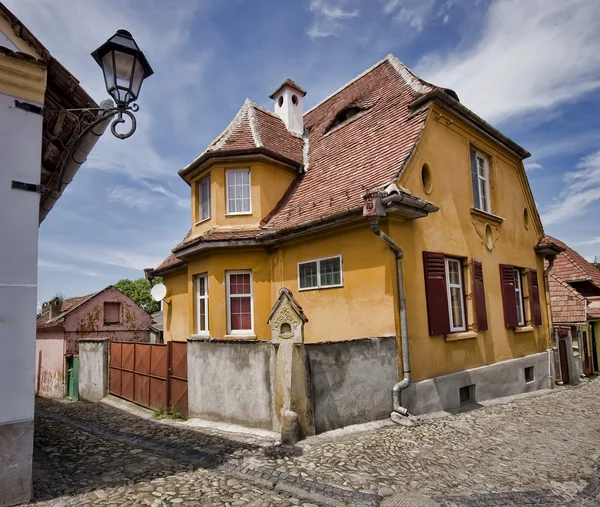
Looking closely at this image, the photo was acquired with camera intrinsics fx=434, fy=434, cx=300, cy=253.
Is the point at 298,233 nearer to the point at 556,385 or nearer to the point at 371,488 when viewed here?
the point at 371,488

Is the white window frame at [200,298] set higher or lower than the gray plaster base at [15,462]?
higher

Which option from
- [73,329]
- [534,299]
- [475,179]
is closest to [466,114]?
[475,179]

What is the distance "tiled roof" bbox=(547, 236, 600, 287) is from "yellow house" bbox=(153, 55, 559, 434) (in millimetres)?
7060

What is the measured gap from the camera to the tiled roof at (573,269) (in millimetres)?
20828

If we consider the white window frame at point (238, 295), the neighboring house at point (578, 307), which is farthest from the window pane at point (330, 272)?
the neighboring house at point (578, 307)

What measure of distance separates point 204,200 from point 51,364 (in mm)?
14971

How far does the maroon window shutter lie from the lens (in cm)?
947

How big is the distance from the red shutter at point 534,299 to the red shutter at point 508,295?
1254mm

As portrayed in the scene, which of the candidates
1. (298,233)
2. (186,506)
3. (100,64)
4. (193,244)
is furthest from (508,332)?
(100,64)

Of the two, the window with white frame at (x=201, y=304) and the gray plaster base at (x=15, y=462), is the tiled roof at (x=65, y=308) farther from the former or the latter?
the gray plaster base at (x=15, y=462)

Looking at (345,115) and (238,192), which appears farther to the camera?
(345,115)

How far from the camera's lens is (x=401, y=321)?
28.6 feet

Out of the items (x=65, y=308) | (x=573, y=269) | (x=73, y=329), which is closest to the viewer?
(x=573, y=269)

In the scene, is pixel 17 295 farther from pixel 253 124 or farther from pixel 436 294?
pixel 253 124
